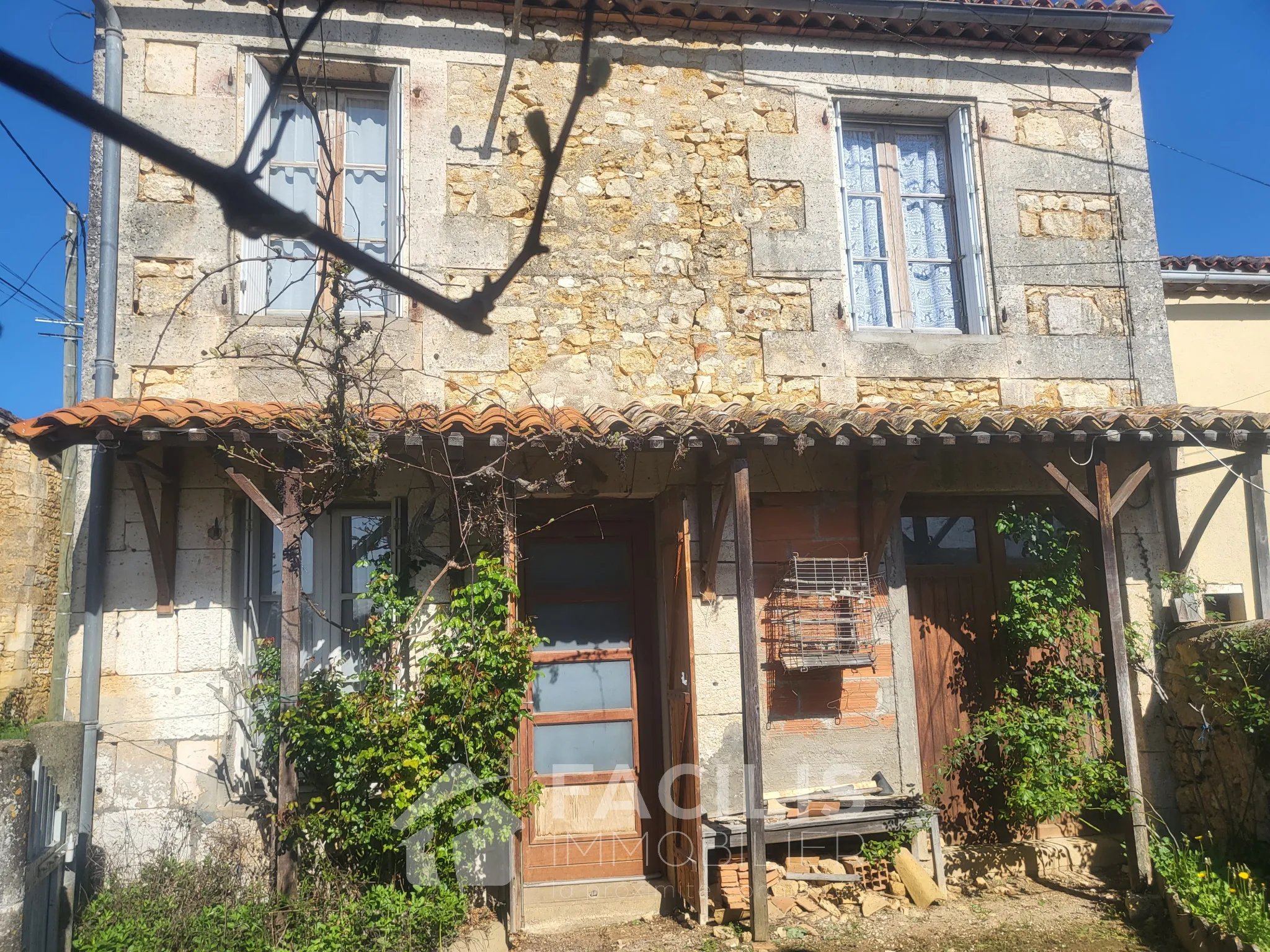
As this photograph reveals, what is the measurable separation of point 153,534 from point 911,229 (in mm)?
5466

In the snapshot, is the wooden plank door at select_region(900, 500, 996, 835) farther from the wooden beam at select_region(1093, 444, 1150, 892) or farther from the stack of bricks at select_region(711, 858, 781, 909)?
the stack of bricks at select_region(711, 858, 781, 909)

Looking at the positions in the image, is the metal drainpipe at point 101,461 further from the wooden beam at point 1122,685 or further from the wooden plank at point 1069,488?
the wooden beam at point 1122,685

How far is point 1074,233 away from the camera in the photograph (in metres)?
6.75

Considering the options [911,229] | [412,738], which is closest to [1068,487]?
[911,229]

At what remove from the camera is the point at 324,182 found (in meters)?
6.08

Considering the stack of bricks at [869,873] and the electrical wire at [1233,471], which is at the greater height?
the electrical wire at [1233,471]

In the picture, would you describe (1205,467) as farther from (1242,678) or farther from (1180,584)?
(1242,678)

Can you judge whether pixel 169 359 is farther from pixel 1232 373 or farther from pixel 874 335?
pixel 1232 373

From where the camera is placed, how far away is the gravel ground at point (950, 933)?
488 cm

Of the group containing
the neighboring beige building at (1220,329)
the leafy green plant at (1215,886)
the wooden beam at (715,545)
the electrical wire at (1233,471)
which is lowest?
the leafy green plant at (1215,886)

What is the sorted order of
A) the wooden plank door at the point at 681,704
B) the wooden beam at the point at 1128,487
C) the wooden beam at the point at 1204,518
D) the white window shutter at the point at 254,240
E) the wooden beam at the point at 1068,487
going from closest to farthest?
the wooden plank door at the point at 681,704
the wooden beam at the point at 1068,487
the wooden beam at the point at 1128,487
the white window shutter at the point at 254,240
the wooden beam at the point at 1204,518

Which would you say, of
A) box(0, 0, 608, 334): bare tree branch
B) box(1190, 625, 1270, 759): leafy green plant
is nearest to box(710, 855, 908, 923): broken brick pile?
box(1190, 625, 1270, 759): leafy green plant

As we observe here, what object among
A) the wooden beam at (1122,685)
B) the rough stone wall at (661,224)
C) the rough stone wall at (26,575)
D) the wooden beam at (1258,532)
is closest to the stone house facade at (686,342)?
the rough stone wall at (661,224)

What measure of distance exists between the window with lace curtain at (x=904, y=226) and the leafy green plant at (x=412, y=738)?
344cm
